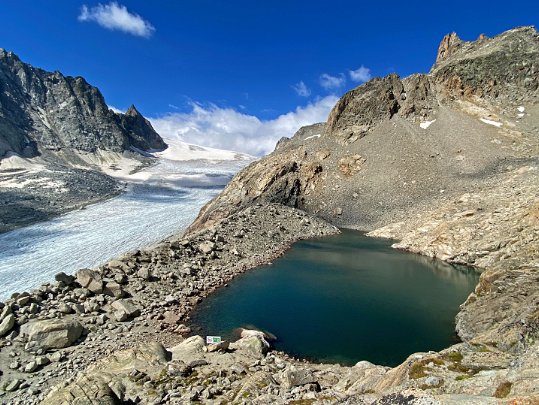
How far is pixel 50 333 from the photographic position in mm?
16141

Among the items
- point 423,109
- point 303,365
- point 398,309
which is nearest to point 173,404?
point 303,365

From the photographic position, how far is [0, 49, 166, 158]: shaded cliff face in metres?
158

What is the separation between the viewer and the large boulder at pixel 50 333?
1576 centimetres

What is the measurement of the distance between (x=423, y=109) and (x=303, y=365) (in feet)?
206

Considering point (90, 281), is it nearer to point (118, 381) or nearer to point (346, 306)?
point (118, 381)

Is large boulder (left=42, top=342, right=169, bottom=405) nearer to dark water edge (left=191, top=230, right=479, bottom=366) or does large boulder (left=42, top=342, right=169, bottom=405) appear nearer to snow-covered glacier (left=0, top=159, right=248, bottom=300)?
dark water edge (left=191, top=230, right=479, bottom=366)

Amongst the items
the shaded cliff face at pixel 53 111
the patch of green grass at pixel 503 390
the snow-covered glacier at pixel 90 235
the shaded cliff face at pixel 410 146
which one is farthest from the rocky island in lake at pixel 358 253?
the shaded cliff face at pixel 53 111

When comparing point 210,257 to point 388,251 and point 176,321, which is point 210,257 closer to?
point 176,321

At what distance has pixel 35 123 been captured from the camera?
6447 inches

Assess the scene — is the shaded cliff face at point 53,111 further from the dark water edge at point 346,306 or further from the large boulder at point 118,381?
the large boulder at point 118,381

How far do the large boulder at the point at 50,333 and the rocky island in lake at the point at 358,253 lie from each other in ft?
0.19

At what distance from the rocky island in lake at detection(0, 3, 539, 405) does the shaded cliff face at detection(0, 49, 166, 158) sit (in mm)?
60521

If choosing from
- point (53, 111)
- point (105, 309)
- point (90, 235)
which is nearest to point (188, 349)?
point (105, 309)

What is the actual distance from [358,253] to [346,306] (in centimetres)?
1567
